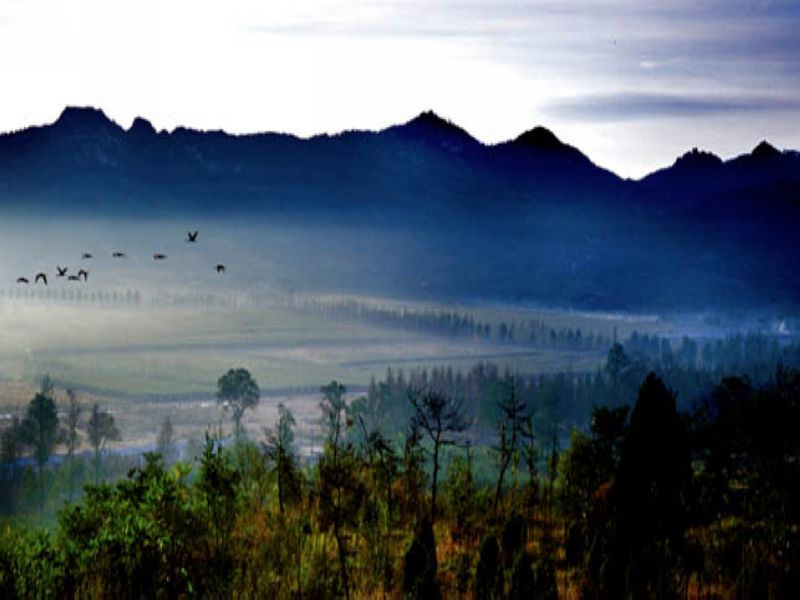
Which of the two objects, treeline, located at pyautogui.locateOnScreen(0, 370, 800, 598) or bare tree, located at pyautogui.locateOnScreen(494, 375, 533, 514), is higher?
bare tree, located at pyautogui.locateOnScreen(494, 375, 533, 514)

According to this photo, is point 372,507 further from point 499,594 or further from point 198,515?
point 499,594

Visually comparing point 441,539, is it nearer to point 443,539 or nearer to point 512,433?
point 443,539

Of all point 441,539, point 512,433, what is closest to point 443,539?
point 441,539

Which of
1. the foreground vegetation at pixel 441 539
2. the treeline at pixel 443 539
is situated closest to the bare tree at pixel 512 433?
the treeline at pixel 443 539

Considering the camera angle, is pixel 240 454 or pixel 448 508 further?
pixel 240 454

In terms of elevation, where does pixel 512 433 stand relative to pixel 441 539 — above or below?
above

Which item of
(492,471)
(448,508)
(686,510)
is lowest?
(492,471)

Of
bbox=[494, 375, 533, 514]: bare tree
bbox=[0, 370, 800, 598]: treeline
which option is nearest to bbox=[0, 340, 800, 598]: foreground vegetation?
bbox=[0, 370, 800, 598]: treeline

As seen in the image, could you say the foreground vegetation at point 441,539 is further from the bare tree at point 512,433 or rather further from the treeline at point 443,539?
the bare tree at point 512,433

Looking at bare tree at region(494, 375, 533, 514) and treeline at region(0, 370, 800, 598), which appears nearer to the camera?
treeline at region(0, 370, 800, 598)

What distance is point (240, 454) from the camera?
140ft

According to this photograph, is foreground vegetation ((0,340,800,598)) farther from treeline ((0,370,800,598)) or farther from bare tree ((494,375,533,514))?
bare tree ((494,375,533,514))

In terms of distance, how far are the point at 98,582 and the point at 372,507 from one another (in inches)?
430

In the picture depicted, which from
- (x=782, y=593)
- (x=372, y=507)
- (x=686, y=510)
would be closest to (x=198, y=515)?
(x=372, y=507)
